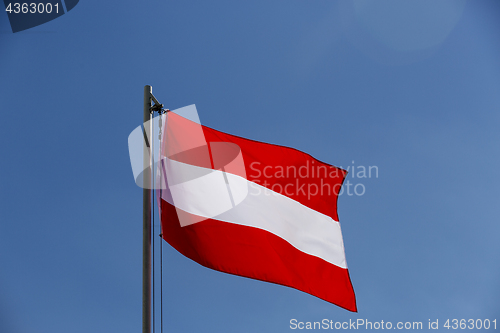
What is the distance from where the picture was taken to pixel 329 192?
918 centimetres

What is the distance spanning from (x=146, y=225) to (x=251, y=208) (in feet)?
8.20

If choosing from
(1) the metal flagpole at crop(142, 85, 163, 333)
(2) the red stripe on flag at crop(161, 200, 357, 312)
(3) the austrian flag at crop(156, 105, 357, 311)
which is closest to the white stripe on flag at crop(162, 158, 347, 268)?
(3) the austrian flag at crop(156, 105, 357, 311)

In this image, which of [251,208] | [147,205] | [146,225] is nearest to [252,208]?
[251,208]

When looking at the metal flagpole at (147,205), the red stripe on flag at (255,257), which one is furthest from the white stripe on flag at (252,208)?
the metal flagpole at (147,205)

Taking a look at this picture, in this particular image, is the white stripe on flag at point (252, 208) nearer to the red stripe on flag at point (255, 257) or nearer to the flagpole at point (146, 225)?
the red stripe on flag at point (255, 257)

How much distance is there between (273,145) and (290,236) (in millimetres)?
1776

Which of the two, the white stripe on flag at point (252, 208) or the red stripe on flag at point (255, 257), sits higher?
the white stripe on flag at point (252, 208)

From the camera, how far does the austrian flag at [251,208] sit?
7641 mm

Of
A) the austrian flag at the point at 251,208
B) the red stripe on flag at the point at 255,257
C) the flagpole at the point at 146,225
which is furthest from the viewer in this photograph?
the austrian flag at the point at 251,208

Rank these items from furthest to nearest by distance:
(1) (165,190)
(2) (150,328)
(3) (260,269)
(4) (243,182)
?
(4) (243,182) < (3) (260,269) < (1) (165,190) < (2) (150,328)

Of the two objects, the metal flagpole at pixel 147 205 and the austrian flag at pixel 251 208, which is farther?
the austrian flag at pixel 251 208

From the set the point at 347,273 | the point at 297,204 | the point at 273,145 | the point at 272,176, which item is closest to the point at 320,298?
the point at 347,273

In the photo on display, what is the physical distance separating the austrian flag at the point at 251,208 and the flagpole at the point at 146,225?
0.44 meters

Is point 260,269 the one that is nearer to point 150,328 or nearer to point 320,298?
point 320,298
